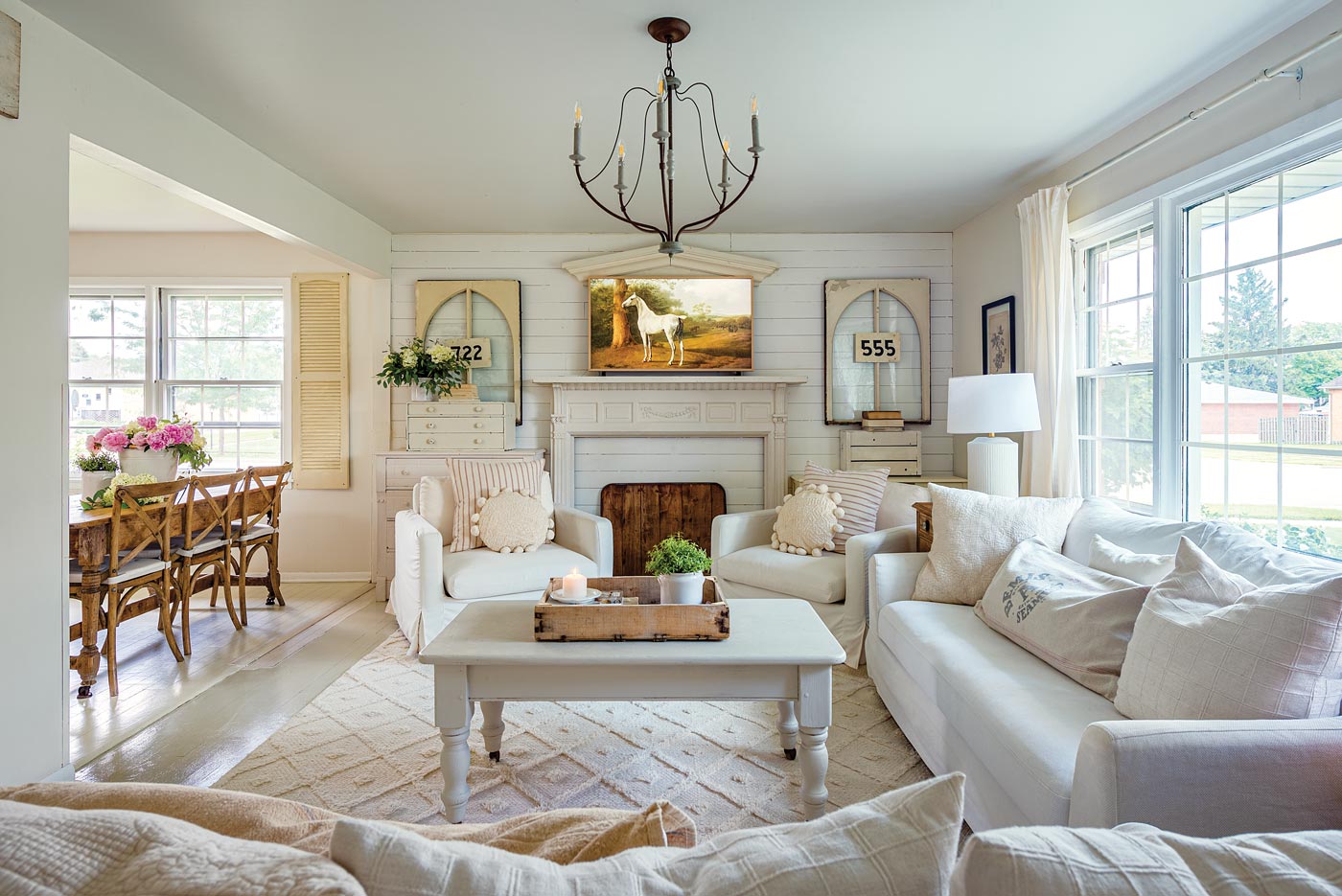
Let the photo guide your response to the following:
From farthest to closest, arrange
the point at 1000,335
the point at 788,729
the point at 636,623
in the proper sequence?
1. the point at 1000,335
2. the point at 788,729
3. the point at 636,623

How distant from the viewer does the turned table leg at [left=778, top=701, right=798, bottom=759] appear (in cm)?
245

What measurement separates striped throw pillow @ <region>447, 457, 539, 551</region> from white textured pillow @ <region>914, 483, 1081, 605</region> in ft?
7.14

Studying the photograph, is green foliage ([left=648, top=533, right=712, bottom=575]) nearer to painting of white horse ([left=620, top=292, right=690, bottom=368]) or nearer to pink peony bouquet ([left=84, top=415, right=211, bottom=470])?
painting of white horse ([left=620, top=292, right=690, bottom=368])

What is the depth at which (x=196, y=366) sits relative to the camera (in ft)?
17.4

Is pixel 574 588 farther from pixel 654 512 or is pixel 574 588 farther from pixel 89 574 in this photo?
pixel 654 512

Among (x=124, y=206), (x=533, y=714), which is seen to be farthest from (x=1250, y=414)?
(x=124, y=206)

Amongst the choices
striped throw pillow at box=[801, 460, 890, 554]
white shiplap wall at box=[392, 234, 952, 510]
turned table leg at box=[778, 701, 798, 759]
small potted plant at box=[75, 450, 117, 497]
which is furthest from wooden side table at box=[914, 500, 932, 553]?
small potted plant at box=[75, 450, 117, 497]

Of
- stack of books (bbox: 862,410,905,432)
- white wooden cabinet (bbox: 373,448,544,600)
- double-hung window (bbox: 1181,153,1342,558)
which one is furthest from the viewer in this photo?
stack of books (bbox: 862,410,905,432)

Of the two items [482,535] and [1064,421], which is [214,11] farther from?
[1064,421]

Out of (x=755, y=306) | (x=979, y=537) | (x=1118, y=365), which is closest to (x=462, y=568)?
(x=979, y=537)

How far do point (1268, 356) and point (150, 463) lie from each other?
4.91 meters

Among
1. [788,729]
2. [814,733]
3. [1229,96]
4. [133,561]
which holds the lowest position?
[788,729]

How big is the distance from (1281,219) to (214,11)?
11.4 feet

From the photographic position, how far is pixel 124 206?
14.8 ft
